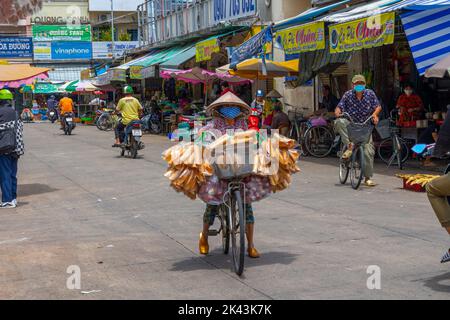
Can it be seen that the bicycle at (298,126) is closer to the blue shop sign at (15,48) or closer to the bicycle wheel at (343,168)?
the bicycle wheel at (343,168)

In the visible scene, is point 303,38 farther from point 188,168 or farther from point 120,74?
point 120,74

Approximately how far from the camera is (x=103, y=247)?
7.68 metres

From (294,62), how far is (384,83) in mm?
2876

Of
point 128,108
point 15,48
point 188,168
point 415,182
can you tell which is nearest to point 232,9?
point 128,108

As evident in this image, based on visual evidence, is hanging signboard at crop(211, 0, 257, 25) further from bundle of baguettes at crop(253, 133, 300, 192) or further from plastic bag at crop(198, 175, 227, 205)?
plastic bag at crop(198, 175, 227, 205)

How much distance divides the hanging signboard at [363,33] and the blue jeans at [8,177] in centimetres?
665

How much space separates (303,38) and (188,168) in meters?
10.4

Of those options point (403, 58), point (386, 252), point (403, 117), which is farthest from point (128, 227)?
point (403, 58)

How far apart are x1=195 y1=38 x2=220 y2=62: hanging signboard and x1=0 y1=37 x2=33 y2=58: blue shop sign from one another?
25.2 metres

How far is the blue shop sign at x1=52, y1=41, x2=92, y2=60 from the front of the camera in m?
59.5

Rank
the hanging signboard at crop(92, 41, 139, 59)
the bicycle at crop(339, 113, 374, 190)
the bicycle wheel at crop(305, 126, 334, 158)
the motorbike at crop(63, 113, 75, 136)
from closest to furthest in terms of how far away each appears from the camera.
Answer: the bicycle at crop(339, 113, 374, 190)
the bicycle wheel at crop(305, 126, 334, 158)
the motorbike at crop(63, 113, 75, 136)
the hanging signboard at crop(92, 41, 139, 59)

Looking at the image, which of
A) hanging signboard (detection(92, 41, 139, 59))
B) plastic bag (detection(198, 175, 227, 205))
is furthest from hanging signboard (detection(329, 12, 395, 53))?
hanging signboard (detection(92, 41, 139, 59))

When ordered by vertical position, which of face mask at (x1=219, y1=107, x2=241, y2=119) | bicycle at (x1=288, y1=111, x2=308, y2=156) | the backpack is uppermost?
face mask at (x1=219, y1=107, x2=241, y2=119)

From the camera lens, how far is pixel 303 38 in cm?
1612
